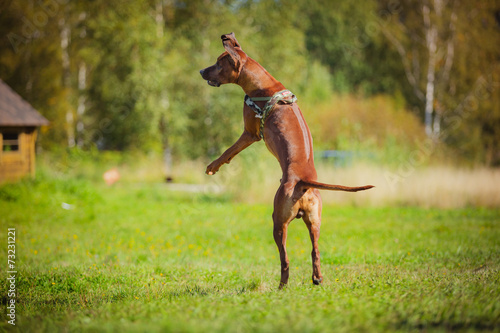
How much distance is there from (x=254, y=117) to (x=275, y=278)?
2.51m

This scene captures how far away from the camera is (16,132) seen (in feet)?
57.8

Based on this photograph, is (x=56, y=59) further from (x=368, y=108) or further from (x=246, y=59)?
(x=246, y=59)

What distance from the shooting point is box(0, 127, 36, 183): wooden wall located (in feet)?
55.4

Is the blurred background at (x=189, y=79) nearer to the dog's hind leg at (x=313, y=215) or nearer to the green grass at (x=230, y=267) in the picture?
the green grass at (x=230, y=267)

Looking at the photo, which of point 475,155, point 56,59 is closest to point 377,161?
point 475,155

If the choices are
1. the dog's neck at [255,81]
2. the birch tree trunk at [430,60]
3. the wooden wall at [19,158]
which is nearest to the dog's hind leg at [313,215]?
the dog's neck at [255,81]

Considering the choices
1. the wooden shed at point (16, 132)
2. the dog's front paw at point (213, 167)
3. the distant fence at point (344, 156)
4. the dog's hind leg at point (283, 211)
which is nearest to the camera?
the dog's hind leg at point (283, 211)

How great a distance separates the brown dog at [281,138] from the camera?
450 centimetres

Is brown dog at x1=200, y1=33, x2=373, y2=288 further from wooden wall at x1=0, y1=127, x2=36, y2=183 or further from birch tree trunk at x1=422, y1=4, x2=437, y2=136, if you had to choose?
birch tree trunk at x1=422, y1=4, x2=437, y2=136

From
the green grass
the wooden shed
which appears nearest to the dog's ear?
the green grass

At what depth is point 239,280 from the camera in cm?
611

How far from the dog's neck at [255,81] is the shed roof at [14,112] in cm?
1408

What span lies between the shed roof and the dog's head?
1381 cm

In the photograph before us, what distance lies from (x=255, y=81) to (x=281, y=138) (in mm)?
717
